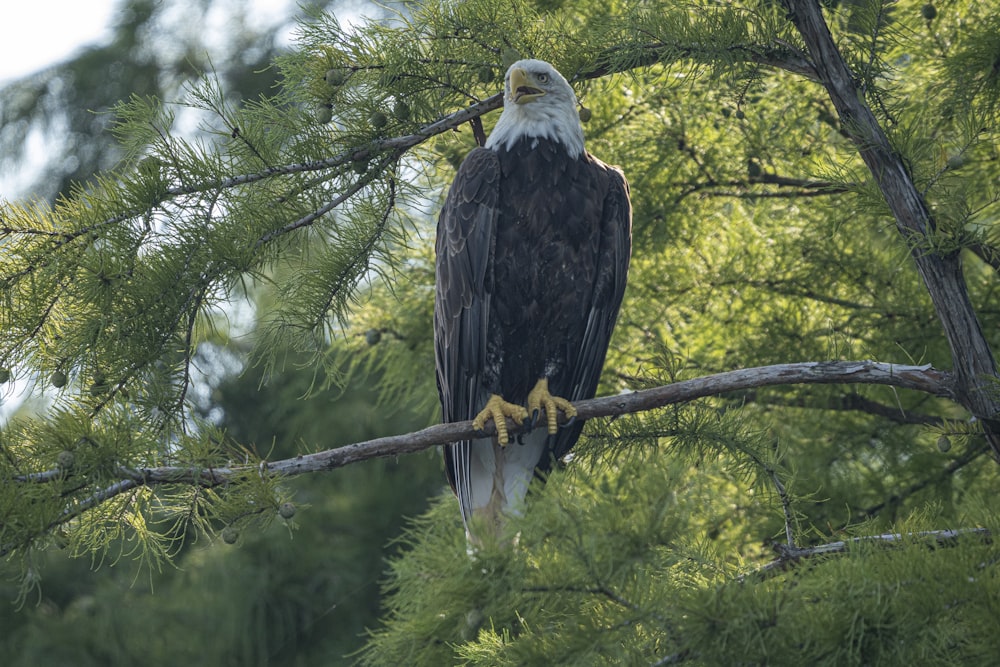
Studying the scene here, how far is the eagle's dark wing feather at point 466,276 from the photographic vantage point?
3109 millimetres

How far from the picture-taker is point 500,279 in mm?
3184

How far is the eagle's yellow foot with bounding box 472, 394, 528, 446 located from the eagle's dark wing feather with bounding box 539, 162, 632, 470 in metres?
0.19

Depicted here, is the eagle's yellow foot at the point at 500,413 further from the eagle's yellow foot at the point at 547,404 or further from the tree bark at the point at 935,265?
the tree bark at the point at 935,265

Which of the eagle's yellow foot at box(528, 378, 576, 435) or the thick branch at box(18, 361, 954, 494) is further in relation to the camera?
the eagle's yellow foot at box(528, 378, 576, 435)

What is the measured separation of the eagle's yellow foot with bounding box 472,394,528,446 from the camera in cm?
301

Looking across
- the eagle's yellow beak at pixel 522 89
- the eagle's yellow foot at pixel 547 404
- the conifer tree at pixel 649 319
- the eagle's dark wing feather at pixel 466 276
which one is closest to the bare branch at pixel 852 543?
the conifer tree at pixel 649 319

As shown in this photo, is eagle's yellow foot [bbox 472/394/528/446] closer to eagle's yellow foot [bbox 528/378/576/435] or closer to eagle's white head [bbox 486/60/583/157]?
eagle's yellow foot [bbox 528/378/576/435]

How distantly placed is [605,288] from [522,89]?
73 cm

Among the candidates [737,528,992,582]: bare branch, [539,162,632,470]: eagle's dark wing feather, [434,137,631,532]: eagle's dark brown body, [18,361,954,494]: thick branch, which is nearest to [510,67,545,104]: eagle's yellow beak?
[434,137,631,532]: eagle's dark brown body

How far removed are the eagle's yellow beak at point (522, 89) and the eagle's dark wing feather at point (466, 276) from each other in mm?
260

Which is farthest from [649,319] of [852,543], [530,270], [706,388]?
[852,543]

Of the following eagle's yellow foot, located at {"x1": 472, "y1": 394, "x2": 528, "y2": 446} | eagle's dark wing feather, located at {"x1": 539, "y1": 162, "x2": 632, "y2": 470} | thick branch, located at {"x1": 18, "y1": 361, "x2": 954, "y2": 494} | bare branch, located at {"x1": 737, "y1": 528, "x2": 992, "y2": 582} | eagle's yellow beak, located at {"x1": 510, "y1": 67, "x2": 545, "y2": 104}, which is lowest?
bare branch, located at {"x1": 737, "y1": 528, "x2": 992, "y2": 582}

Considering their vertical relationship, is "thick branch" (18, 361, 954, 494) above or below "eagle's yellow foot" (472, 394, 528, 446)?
below

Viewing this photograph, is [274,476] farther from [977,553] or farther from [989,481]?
[989,481]
